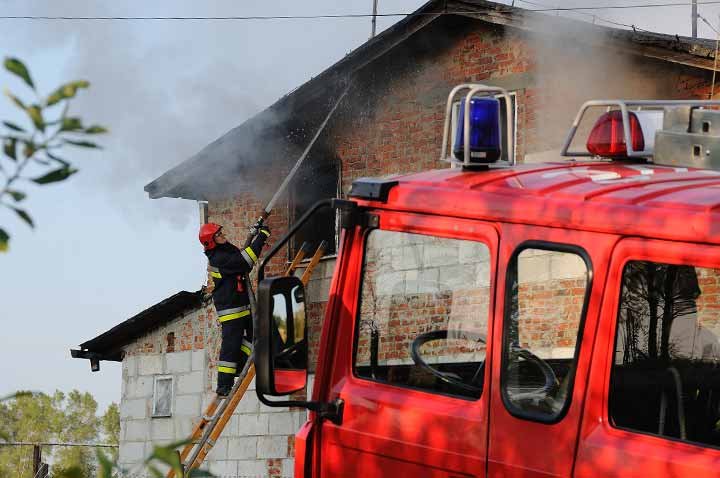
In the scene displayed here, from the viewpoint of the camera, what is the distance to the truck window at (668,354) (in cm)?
340

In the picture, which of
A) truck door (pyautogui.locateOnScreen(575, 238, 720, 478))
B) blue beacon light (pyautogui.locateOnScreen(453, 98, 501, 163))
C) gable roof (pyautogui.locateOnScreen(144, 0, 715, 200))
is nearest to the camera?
truck door (pyautogui.locateOnScreen(575, 238, 720, 478))

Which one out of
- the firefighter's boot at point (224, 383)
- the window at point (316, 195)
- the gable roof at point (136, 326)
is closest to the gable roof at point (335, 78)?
the window at point (316, 195)

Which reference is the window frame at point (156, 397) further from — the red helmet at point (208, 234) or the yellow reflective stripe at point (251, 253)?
the yellow reflective stripe at point (251, 253)

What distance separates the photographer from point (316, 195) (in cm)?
1406

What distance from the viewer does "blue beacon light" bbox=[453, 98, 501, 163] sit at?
445 centimetres

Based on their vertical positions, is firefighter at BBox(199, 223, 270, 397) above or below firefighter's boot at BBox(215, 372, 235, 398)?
above

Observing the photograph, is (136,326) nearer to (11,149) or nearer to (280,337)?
(280,337)

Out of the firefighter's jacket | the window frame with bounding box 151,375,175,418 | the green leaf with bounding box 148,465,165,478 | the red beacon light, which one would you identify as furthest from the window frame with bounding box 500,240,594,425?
the window frame with bounding box 151,375,175,418

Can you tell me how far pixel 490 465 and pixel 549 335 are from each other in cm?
44

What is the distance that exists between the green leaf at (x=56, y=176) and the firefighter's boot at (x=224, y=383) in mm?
10673

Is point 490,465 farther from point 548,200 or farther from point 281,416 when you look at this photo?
point 281,416

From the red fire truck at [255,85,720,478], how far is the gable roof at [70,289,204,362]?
10796 mm

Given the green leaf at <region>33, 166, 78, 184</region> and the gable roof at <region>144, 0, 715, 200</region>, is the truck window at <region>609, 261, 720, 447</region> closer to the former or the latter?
the green leaf at <region>33, 166, 78, 184</region>

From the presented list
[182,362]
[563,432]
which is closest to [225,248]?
[182,362]
